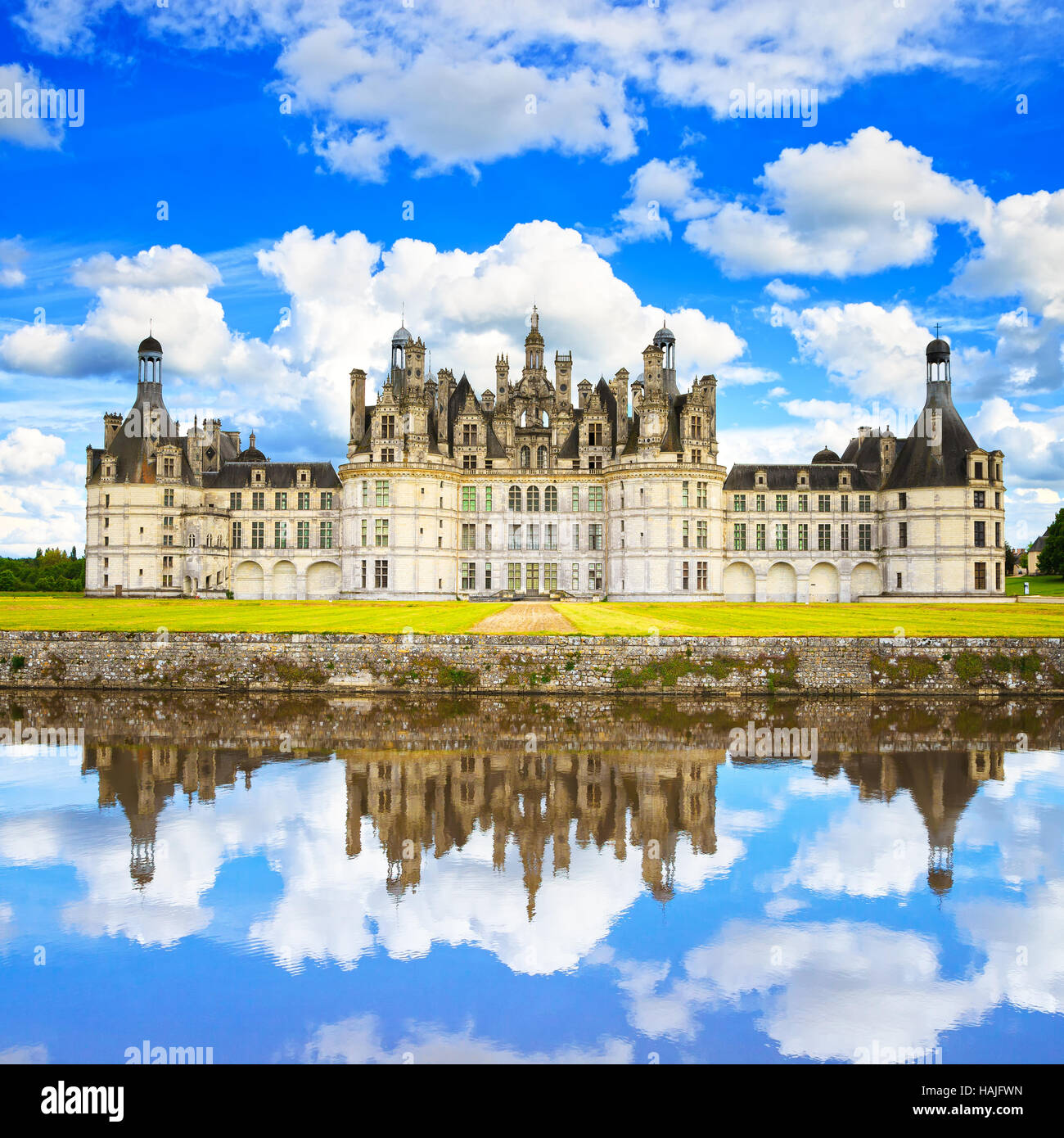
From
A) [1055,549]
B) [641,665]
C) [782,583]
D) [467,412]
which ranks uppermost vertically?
[467,412]

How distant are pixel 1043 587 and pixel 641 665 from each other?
64.8 metres

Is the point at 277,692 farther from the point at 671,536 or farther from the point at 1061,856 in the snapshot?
the point at 671,536

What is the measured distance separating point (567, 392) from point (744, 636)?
133 ft

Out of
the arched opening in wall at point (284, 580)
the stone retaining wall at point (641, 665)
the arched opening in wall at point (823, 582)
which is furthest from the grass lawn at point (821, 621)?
the arched opening in wall at point (284, 580)

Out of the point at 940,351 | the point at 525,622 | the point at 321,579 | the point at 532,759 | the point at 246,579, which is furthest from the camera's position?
the point at 246,579

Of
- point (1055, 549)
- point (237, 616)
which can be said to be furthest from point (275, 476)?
point (1055, 549)

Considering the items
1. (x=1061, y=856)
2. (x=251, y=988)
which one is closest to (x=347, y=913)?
(x=251, y=988)

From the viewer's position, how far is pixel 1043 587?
3305 inches

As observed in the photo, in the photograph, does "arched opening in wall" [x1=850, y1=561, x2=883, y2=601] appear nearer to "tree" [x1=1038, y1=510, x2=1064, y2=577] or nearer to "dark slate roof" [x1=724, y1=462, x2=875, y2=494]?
"dark slate roof" [x1=724, y1=462, x2=875, y2=494]

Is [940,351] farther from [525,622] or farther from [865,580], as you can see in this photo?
[525,622]

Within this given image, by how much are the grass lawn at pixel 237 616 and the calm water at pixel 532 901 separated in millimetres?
12800

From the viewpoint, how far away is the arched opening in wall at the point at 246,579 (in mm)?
72562

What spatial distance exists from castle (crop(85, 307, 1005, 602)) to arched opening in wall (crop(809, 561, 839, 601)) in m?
0.14

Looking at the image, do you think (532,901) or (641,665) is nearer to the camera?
(532,901)
